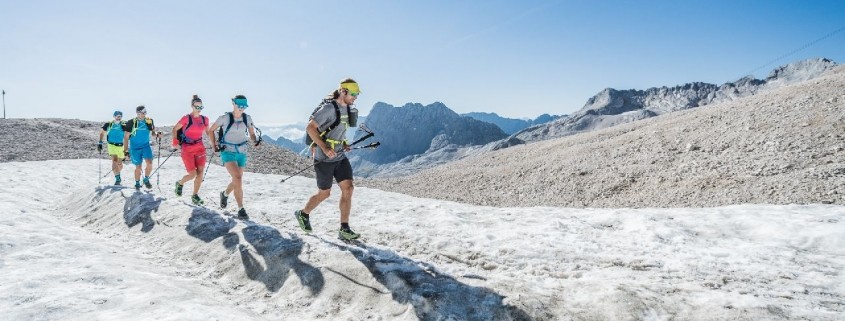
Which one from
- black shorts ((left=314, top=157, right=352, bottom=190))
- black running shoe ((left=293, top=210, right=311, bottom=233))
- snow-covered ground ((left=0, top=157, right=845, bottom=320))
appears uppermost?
black shorts ((left=314, top=157, right=352, bottom=190))

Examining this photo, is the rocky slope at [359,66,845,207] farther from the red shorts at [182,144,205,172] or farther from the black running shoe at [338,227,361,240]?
the red shorts at [182,144,205,172]

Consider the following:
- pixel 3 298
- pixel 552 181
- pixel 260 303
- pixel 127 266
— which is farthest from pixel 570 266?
pixel 552 181

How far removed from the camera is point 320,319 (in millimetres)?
5039

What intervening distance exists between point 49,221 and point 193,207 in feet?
10.0

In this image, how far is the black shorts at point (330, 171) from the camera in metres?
7.36

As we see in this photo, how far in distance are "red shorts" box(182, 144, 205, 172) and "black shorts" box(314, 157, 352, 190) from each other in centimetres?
593

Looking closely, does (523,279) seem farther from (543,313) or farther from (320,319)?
(320,319)

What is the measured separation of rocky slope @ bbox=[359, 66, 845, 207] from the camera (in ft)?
47.2

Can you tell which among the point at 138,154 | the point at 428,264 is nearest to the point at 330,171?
the point at 428,264

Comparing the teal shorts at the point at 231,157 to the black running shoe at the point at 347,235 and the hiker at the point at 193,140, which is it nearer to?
the hiker at the point at 193,140

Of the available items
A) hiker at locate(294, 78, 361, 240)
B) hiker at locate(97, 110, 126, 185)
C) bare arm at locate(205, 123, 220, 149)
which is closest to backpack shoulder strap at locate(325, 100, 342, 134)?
hiker at locate(294, 78, 361, 240)

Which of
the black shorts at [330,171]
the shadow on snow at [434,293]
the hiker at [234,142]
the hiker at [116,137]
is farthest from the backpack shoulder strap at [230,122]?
the hiker at [116,137]

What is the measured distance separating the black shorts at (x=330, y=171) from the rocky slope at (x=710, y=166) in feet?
42.4

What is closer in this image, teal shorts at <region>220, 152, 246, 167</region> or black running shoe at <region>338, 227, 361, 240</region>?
black running shoe at <region>338, 227, 361, 240</region>
